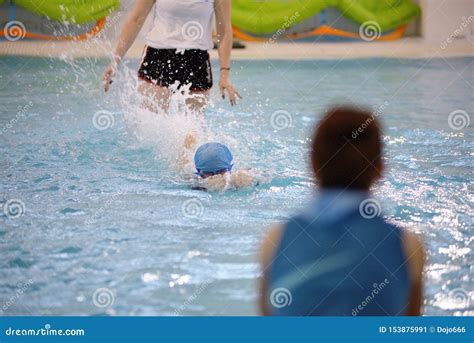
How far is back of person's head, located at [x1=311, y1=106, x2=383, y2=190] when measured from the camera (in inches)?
71.6

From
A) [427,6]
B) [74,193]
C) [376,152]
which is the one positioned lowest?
[74,193]

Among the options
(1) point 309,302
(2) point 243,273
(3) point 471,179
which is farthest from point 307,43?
(1) point 309,302

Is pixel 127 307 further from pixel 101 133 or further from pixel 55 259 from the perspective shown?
pixel 101 133

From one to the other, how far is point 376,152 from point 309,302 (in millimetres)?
465

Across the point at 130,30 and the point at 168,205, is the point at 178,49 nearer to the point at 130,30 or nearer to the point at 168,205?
the point at 130,30

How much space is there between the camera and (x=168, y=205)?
3.27 meters

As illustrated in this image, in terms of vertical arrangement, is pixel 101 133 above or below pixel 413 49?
below

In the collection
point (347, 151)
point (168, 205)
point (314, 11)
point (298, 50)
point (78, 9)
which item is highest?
point (314, 11)

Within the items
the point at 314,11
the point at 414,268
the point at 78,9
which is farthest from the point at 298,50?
the point at 414,268

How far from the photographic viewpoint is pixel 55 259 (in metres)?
2.68

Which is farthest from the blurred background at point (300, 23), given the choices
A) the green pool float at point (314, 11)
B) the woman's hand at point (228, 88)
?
the woman's hand at point (228, 88)

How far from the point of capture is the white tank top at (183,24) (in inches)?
144

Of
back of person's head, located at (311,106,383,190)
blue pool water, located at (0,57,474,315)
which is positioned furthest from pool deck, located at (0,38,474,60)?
back of person's head, located at (311,106,383,190)

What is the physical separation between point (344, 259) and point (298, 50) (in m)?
8.95
